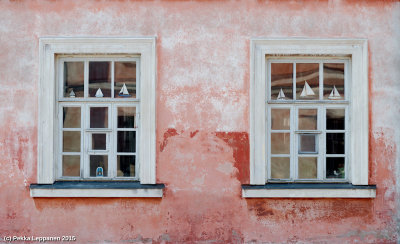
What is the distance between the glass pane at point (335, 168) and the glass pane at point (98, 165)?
297cm

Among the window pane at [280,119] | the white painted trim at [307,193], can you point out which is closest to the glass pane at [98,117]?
the white painted trim at [307,193]

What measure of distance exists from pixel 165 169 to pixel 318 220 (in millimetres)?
2103

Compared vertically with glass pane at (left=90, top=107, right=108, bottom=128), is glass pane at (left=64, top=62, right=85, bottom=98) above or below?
above

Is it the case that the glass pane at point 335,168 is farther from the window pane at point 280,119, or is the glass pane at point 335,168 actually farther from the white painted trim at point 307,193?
the window pane at point 280,119

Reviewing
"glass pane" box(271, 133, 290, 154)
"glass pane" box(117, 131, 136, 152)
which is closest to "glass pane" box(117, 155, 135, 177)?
"glass pane" box(117, 131, 136, 152)

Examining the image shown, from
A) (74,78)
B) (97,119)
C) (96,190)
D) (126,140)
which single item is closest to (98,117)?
(97,119)

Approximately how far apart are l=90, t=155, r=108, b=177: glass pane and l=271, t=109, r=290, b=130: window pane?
90.2 inches

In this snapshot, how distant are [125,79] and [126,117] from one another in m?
0.51

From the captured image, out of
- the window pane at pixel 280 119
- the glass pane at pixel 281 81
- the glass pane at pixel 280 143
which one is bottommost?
the glass pane at pixel 280 143

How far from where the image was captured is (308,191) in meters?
6.02

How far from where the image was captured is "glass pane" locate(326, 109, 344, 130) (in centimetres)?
621

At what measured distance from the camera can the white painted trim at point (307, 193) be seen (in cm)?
600

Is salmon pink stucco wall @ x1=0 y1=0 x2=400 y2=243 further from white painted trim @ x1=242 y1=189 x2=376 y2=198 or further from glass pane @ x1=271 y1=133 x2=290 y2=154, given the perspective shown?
glass pane @ x1=271 y1=133 x2=290 y2=154

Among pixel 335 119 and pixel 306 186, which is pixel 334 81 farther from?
pixel 306 186
